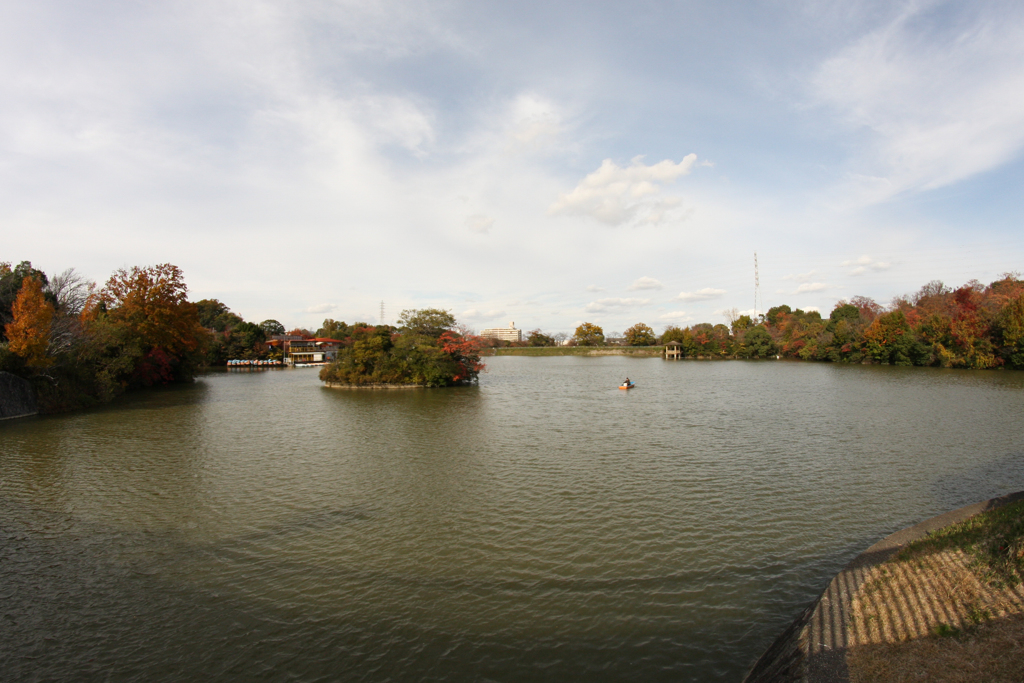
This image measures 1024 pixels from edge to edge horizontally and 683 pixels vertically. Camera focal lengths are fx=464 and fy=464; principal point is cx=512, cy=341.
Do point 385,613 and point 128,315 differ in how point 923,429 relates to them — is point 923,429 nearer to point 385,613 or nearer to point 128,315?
point 385,613

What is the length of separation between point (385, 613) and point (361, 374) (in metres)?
30.4

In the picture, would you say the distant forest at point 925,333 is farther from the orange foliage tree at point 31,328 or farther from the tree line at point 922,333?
the orange foliage tree at point 31,328

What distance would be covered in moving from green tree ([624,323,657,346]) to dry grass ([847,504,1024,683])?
106460 mm

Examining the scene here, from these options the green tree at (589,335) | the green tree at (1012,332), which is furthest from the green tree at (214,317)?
the green tree at (1012,332)

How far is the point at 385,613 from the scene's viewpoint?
240 inches

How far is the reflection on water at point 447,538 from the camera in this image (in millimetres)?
5391

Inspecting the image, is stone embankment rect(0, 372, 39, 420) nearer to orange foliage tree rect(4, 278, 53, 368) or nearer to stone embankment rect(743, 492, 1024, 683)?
orange foliage tree rect(4, 278, 53, 368)

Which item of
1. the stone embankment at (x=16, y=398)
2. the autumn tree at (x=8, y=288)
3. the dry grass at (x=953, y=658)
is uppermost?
the autumn tree at (x=8, y=288)

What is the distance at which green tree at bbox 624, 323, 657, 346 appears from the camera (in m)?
110

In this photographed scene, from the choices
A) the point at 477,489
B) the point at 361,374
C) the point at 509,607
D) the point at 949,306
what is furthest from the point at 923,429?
the point at 949,306

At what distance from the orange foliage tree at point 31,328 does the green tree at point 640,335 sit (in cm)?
10218

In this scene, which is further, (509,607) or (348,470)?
(348,470)

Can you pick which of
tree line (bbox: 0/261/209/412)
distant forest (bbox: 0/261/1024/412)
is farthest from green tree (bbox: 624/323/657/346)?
tree line (bbox: 0/261/209/412)

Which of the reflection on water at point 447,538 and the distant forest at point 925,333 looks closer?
the reflection on water at point 447,538
